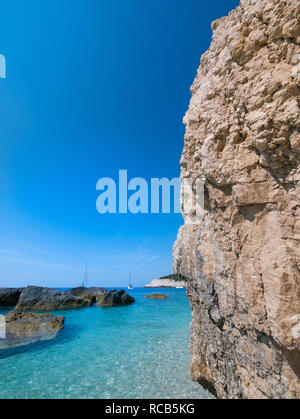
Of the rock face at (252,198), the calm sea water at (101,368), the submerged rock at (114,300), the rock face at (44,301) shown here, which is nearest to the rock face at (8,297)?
the rock face at (44,301)

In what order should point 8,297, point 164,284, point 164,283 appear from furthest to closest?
1. point 164,283
2. point 164,284
3. point 8,297

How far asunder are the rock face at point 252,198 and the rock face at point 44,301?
30.4 meters

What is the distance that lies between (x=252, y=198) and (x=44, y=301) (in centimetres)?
3496

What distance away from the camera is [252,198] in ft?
12.4

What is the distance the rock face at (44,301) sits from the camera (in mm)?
28734

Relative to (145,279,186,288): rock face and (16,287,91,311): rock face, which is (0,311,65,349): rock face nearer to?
(16,287,91,311): rock face

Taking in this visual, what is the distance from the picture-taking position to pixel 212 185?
489 cm

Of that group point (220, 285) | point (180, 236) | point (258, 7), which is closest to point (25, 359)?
point (180, 236)

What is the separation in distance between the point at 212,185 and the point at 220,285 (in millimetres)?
2528

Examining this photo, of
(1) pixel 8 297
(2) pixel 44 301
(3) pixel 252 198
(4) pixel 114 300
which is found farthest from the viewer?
(4) pixel 114 300

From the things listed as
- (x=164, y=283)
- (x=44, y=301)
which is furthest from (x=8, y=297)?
(x=164, y=283)

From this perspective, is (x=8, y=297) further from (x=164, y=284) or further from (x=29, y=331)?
(x=164, y=284)

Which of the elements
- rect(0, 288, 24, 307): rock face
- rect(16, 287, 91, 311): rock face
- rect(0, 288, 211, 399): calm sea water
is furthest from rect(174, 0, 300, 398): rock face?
rect(0, 288, 24, 307): rock face

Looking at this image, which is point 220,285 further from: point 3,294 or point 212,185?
point 3,294
